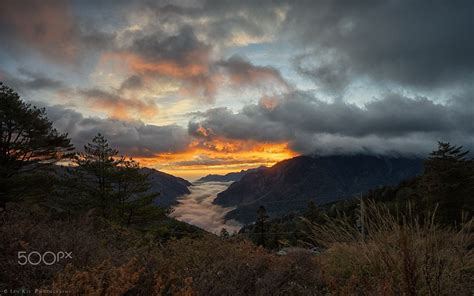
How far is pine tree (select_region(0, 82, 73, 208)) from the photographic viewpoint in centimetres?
2378

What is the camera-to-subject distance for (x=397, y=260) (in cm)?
453

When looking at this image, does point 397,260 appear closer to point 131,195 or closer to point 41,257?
point 41,257

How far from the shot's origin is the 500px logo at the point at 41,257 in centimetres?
455

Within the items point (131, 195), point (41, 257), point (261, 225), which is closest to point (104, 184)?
point (131, 195)

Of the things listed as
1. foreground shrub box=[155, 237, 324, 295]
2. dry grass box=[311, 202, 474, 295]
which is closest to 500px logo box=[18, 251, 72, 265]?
foreground shrub box=[155, 237, 324, 295]

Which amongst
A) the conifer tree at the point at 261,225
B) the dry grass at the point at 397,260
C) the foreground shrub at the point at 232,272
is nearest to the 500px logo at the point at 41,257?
the foreground shrub at the point at 232,272

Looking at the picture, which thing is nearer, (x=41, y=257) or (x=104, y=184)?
(x=41, y=257)

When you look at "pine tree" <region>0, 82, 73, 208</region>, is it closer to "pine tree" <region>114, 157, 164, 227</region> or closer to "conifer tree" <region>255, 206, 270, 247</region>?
"pine tree" <region>114, 157, 164, 227</region>

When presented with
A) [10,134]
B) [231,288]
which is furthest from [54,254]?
[10,134]

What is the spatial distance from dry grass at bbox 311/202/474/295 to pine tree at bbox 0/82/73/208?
24585mm

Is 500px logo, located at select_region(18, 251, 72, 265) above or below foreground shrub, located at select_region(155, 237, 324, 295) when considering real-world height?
above

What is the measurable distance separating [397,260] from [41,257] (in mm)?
5028

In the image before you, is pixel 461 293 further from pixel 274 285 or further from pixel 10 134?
pixel 10 134

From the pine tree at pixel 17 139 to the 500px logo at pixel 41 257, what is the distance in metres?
22.3
